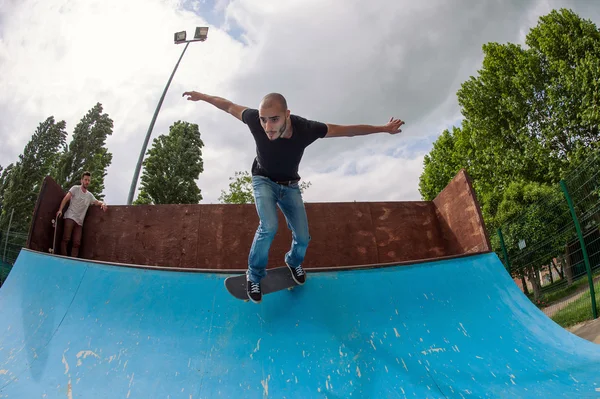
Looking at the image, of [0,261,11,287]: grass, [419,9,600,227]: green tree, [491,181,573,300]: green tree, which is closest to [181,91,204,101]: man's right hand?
[0,261,11,287]: grass

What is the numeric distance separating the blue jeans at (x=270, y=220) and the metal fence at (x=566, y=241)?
5721 millimetres

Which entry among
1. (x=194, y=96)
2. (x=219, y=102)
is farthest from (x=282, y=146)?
(x=194, y=96)

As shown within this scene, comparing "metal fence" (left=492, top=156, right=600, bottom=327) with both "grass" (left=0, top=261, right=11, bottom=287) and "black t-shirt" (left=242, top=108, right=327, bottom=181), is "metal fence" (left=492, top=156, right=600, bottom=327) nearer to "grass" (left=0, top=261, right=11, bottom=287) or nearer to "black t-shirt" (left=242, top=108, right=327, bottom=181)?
"black t-shirt" (left=242, top=108, right=327, bottom=181)

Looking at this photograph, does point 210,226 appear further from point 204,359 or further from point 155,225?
point 204,359

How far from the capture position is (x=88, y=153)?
83.8ft

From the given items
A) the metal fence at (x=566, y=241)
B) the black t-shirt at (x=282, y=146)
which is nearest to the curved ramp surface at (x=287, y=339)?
the black t-shirt at (x=282, y=146)

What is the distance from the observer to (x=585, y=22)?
50.3 ft

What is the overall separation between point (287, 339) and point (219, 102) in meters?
2.42

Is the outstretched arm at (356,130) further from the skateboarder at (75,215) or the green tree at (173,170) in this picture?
the green tree at (173,170)

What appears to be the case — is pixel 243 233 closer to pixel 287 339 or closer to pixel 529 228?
pixel 287 339

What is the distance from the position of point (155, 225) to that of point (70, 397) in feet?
10.9

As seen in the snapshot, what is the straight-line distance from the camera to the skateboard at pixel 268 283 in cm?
307

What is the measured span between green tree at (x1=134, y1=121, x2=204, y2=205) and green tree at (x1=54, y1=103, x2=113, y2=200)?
3485mm

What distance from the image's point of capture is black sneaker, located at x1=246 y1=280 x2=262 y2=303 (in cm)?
292
